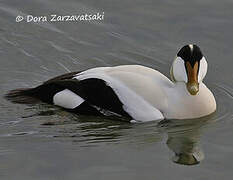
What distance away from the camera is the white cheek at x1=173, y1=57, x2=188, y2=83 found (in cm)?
700

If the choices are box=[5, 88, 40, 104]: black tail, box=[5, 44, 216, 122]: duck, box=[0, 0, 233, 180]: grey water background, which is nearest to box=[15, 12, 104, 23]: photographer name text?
box=[0, 0, 233, 180]: grey water background

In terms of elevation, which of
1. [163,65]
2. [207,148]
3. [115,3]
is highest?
[115,3]

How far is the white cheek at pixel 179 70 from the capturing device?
7.00m

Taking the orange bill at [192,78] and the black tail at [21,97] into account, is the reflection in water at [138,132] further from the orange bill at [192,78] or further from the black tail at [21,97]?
the black tail at [21,97]

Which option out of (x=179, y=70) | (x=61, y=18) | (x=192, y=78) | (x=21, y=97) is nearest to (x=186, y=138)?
(x=192, y=78)

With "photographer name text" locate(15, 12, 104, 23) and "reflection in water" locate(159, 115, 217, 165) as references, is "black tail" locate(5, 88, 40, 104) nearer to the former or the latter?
"reflection in water" locate(159, 115, 217, 165)

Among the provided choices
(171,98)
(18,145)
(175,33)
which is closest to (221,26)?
(175,33)

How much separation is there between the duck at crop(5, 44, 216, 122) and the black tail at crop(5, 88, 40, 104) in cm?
29

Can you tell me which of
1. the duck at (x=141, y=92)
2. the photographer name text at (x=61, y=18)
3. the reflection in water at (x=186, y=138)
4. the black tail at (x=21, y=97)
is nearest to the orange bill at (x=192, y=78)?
the duck at (x=141, y=92)

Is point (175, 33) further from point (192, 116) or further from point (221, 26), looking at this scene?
point (192, 116)

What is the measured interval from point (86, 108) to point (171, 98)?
85 cm

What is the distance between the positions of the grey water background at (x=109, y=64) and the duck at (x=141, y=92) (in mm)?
105

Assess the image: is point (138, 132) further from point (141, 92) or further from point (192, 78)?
point (192, 78)

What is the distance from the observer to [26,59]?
8.27 metres
